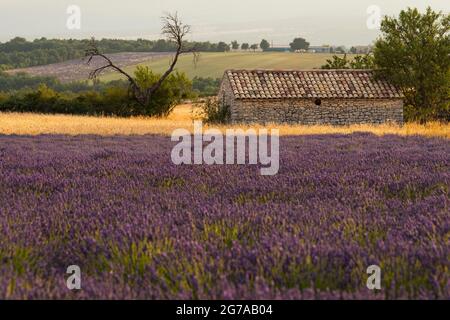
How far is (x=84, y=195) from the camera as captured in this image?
547cm

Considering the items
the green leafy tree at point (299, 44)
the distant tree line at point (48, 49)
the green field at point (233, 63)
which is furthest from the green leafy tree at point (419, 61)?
the green leafy tree at point (299, 44)

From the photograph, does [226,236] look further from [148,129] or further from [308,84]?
[308,84]

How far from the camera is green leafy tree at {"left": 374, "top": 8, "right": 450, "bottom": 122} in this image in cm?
3409

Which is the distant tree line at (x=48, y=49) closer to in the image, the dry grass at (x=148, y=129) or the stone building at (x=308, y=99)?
the stone building at (x=308, y=99)

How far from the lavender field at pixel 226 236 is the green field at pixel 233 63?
275 feet

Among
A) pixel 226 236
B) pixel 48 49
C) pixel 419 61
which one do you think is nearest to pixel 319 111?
pixel 419 61

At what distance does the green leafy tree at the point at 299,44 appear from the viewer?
459 ft

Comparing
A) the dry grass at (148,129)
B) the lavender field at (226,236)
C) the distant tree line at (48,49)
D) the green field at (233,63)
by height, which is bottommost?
the dry grass at (148,129)

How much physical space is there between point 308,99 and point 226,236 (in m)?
29.0

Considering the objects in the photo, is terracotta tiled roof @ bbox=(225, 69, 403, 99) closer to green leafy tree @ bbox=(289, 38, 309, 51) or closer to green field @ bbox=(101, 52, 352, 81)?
green field @ bbox=(101, 52, 352, 81)

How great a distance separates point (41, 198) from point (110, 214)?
118 centimetres

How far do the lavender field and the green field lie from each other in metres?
83.7
